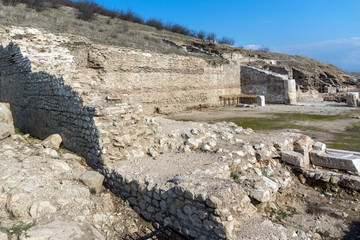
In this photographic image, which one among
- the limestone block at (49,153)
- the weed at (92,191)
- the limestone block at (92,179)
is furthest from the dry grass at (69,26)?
the weed at (92,191)

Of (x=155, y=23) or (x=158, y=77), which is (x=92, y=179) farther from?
(x=155, y=23)

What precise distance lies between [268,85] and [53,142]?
15.6 meters

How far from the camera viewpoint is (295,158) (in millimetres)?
5367

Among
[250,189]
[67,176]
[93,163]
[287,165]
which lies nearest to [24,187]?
[67,176]

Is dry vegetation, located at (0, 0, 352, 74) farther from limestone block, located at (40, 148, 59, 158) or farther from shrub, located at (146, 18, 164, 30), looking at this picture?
limestone block, located at (40, 148, 59, 158)

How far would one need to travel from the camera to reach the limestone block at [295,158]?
17.4ft

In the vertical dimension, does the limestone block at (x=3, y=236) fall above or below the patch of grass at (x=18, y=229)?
above

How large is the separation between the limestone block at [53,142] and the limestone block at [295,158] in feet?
15.6

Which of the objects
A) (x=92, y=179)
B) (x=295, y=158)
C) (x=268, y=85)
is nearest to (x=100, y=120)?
(x=92, y=179)

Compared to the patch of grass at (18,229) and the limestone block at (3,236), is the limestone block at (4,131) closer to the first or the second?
the patch of grass at (18,229)

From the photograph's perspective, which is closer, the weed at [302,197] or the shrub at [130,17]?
the weed at [302,197]

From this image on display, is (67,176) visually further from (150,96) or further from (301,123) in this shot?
(150,96)

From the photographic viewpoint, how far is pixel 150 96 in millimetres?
13406

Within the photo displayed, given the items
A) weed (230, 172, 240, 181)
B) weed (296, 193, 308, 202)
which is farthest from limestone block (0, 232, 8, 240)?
weed (296, 193, 308, 202)
